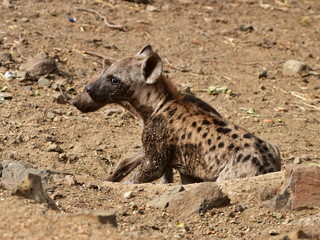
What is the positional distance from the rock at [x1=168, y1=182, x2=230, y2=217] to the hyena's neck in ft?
6.00

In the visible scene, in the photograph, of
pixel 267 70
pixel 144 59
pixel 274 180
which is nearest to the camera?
pixel 274 180

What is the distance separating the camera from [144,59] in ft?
22.2

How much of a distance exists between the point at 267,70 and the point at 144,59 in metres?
4.24

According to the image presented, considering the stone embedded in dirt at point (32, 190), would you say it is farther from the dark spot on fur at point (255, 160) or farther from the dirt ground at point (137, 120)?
the dark spot on fur at point (255, 160)

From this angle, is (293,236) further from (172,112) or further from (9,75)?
(9,75)

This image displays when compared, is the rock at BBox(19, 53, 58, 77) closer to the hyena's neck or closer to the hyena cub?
the hyena cub

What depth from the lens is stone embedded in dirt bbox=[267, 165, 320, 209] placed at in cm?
518

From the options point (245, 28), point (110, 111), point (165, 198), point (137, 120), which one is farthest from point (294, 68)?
point (165, 198)

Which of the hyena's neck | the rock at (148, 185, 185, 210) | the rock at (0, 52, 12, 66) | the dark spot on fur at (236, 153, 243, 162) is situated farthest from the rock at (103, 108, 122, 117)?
the rock at (148, 185, 185, 210)

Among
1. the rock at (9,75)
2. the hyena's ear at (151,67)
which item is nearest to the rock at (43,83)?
the rock at (9,75)

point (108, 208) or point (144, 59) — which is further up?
point (144, 59)

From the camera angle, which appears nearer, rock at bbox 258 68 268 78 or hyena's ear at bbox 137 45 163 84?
hyena's ear at bbox 137 45 163 84

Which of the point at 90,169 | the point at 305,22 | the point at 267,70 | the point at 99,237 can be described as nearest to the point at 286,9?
the point at 305,22

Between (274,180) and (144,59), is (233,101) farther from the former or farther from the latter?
(274,180)
